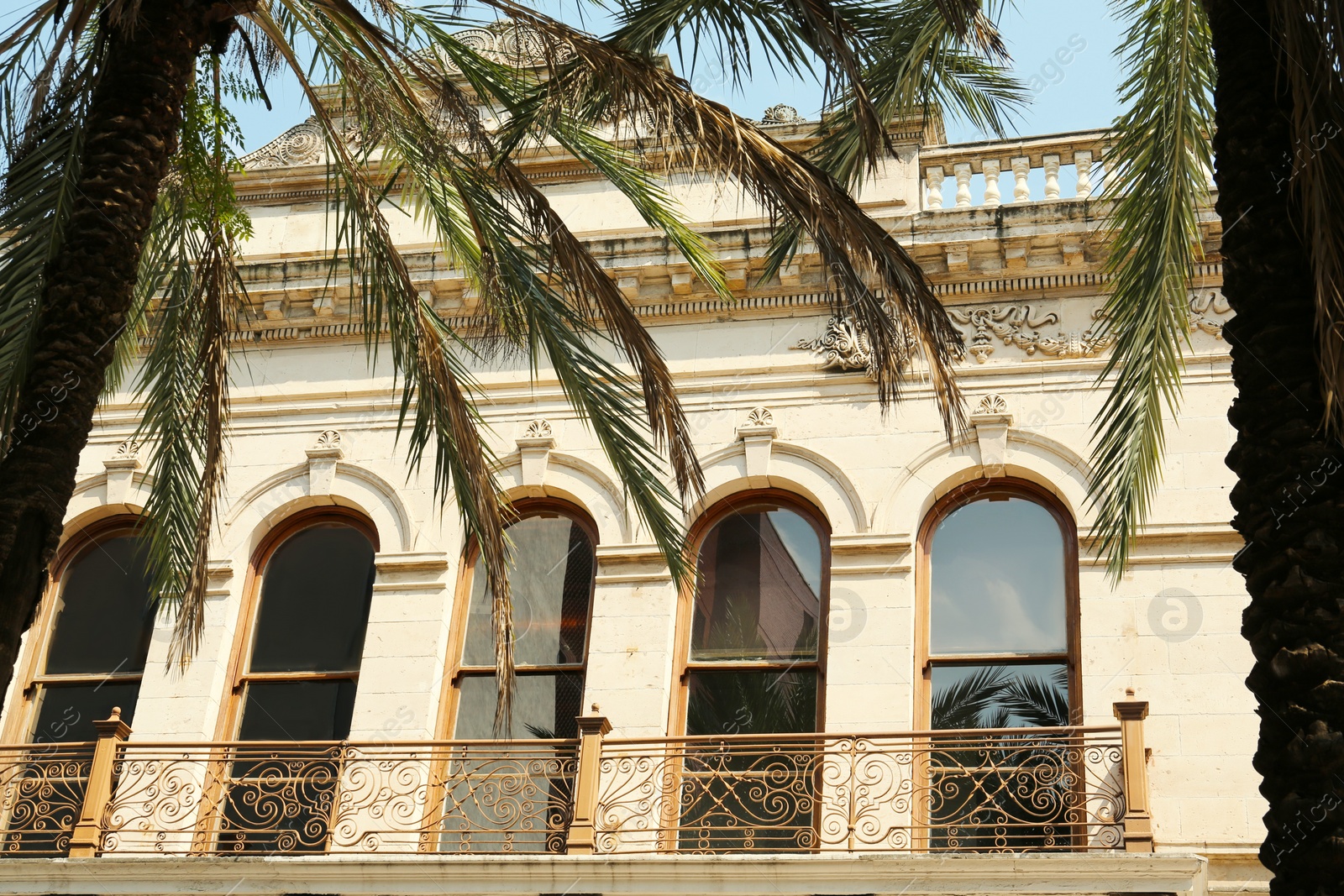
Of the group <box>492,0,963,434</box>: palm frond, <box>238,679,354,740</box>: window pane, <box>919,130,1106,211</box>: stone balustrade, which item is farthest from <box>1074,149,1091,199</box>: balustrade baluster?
<box>238,679,354,740</box>: window pane

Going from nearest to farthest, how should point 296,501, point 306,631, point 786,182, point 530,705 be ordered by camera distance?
point 786,182 < point 530,705 < point 306,631 < point 296,501

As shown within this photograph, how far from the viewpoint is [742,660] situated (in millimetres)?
13242

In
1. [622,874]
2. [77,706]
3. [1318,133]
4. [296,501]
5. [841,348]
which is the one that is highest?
[841,348]

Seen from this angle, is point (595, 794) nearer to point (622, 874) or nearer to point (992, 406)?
point (622, 874)

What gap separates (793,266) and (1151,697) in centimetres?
452

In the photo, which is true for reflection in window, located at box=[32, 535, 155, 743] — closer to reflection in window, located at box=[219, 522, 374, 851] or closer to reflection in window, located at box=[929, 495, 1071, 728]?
reflection in window, located at box=[219, 522, 374, 851]

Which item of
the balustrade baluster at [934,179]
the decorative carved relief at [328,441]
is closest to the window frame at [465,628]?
the decorative carved relief at [328,441]

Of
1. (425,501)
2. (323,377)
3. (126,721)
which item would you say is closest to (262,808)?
(126,721)

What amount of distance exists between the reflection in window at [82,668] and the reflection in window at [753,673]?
4.43 meters

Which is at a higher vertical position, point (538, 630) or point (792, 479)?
point (792, 479)

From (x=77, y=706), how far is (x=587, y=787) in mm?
4974

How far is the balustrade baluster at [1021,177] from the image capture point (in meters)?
14.4

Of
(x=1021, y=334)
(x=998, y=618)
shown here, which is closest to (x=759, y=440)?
(x=1021, y=334)

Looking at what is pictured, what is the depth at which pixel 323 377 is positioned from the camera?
15086mm
